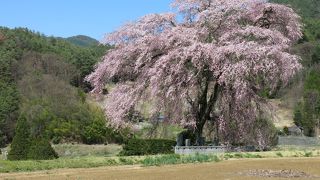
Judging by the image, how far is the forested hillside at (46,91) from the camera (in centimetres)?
6504

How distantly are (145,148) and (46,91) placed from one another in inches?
2130

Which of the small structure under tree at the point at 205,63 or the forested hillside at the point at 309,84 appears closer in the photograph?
the small structure under tree at the point at 205,63

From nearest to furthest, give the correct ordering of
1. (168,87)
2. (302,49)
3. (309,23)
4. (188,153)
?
(188,153) → (168,87) → (302,49) → (309,23)

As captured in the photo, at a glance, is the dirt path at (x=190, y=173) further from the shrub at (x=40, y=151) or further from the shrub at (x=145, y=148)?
the shrub at (x=145, y=148)

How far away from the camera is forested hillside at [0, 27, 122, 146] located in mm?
65038

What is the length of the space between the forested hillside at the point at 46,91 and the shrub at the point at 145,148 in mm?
6504

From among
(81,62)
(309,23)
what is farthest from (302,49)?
(81,62)

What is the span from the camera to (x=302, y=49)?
12556 centimetres

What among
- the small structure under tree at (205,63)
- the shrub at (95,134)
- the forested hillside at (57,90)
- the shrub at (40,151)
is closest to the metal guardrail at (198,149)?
the small structure under tree at (205,63)

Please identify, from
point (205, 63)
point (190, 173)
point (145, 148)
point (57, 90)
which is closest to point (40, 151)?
point (145, 148)

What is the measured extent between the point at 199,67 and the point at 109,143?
1334 inches

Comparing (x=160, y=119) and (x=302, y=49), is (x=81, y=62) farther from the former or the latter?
(x=160, y=119)

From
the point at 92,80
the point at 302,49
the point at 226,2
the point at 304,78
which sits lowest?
the point at 92,80

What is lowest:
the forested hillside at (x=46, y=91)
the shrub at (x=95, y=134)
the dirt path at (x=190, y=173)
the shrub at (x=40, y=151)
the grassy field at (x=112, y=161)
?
the dirt path at (x=190, y=173)
